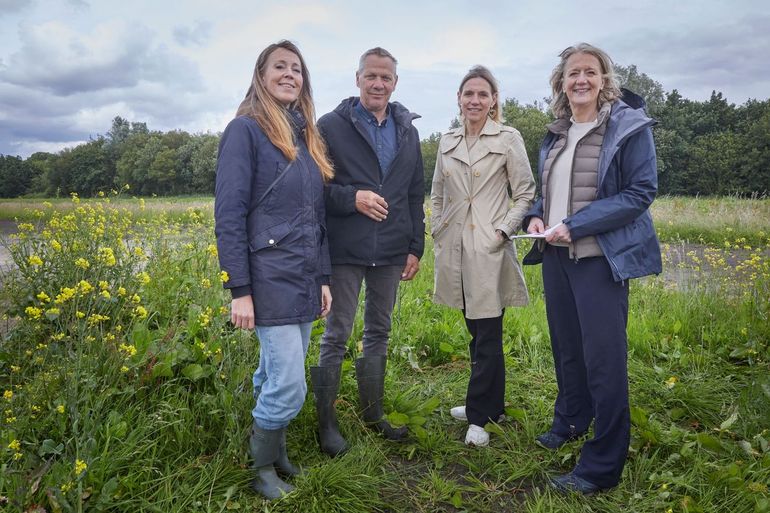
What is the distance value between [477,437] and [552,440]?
17.0 inches

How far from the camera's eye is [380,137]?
305 centimetres

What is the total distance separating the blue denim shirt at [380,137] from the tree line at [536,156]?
3373 cm

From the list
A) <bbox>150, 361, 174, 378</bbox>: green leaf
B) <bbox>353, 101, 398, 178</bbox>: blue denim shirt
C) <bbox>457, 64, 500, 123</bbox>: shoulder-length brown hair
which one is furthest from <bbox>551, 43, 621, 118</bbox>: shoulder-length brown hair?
<bbox>150, 361, 174, 378</bbox>: green leaf

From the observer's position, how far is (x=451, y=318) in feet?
16.5

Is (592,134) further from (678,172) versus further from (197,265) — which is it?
(678,172)

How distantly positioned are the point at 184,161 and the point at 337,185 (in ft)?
202

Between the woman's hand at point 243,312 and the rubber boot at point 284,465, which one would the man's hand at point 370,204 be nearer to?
the woman's hand at point 243,312

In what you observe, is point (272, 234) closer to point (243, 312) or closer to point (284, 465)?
point (243, 312)

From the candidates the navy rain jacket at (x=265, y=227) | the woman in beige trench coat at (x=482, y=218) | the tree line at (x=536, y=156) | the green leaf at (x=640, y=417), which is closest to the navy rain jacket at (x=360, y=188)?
the woman in beige trench coat at (x=482, y=218)

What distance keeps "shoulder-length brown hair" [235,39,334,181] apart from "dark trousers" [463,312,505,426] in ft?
4.26

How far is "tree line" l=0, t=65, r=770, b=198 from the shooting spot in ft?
145

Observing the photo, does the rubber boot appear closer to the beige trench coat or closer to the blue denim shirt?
the beige trench coat

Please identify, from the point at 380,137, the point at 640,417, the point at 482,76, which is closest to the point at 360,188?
the point at 380,137

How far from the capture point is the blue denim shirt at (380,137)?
9.91 ft
